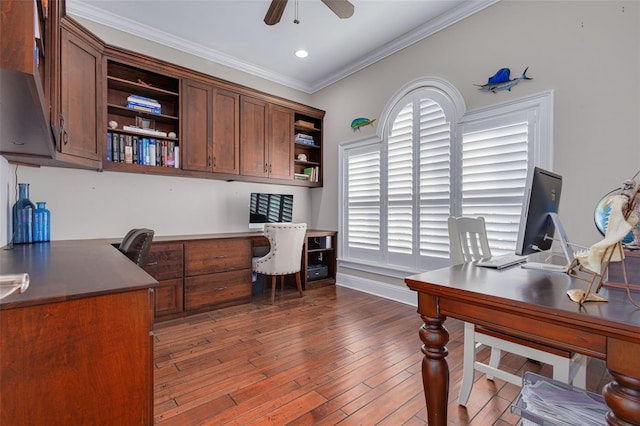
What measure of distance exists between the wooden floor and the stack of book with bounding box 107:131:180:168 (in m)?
1.72

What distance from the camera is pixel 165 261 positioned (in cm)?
283

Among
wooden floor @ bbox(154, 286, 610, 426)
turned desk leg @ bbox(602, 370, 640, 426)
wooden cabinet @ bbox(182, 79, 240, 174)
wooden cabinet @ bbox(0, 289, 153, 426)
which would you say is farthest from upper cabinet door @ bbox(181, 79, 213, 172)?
turned desk leg @ bbox(602, 370, 640, 426)

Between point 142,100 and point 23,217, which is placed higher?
point 142,100

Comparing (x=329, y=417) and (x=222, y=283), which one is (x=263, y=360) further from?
(x=222, y=283)

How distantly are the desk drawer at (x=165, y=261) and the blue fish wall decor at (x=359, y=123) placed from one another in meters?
2.75

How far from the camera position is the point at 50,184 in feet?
8.85

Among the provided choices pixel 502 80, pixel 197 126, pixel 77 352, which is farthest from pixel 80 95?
pixel 502 80

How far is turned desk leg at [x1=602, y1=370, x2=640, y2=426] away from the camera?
2.27ft

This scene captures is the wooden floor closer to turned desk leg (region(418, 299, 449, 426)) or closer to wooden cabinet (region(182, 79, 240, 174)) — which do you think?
turned desk leg (region(418, 299, 449, 426))

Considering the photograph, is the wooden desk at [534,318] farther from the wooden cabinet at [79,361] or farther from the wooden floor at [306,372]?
the wooden cabinet at [79,361]

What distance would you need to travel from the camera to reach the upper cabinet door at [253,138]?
12.2 feet

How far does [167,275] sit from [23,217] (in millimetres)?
1207

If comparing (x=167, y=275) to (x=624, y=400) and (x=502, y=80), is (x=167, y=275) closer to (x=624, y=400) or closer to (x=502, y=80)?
(x=624, y=400)

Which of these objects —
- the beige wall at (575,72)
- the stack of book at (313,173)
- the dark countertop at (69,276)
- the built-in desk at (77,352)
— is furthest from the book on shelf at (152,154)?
the beige wall at (575,72)
